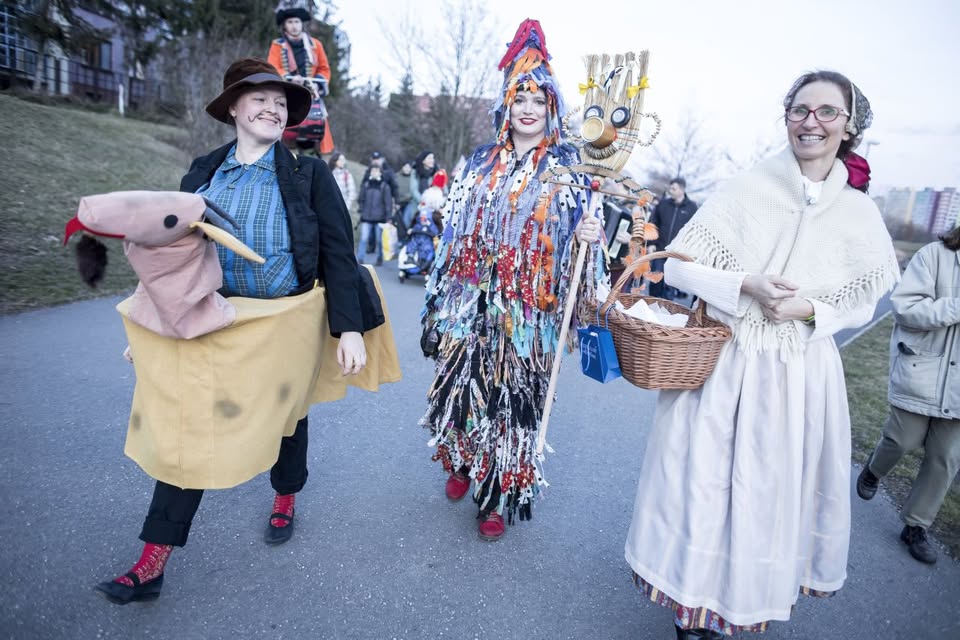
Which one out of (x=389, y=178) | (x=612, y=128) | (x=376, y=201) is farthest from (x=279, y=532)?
(x=389, y=178)

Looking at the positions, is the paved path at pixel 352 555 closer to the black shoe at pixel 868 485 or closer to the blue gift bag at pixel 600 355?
the black shoe at pixel 868 485

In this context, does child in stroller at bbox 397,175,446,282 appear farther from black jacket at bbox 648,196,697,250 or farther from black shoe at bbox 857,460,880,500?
black shoe at bbox 857,460,880,500

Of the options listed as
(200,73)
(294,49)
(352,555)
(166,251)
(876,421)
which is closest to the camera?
(166,251)

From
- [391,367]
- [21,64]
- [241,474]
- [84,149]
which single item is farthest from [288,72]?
[21,64]

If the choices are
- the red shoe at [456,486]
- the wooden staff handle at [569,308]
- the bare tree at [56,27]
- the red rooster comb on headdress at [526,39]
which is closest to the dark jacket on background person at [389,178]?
the bare tree at [56,27]

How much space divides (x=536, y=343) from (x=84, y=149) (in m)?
12.9

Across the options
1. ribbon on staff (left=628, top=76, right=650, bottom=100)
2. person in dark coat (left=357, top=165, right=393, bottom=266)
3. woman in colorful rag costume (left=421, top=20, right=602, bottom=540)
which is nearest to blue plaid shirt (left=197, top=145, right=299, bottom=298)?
woman in colorful rag costume (left=421, top=20, right=602, bottom=540)

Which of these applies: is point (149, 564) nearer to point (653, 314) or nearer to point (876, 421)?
point (653, 314)

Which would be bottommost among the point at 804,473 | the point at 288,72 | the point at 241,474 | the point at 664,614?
the point at 664,614

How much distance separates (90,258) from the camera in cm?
192

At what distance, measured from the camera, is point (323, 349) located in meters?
2.62

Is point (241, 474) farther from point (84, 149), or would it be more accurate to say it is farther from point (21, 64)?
point (21, 64)

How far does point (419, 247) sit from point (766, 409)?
7.52 meters

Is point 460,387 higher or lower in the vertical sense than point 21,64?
lower
